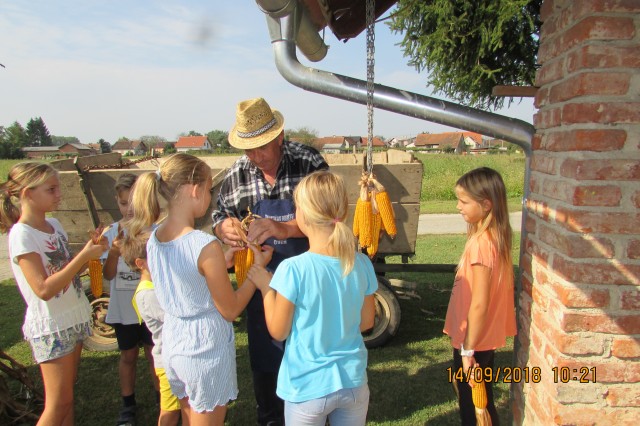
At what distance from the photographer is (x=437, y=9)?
989 centimetres

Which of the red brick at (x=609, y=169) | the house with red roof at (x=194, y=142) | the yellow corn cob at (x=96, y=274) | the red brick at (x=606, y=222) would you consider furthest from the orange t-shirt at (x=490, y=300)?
the house with red roof at (x=194, y=142)

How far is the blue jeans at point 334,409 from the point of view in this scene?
1714mm

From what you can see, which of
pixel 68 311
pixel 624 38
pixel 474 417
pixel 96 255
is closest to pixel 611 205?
pixel 624 38

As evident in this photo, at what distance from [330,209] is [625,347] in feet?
4.33

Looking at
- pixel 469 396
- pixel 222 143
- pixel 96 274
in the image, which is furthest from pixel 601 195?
pixel 222 143

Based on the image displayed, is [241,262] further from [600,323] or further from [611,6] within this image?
[611,6]

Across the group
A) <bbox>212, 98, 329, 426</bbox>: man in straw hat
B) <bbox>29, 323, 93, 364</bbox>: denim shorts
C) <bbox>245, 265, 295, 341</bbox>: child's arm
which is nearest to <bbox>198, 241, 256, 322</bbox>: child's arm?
<bbox>245, 265, 295, 341</bbox>: child's arm

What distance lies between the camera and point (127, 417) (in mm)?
3023

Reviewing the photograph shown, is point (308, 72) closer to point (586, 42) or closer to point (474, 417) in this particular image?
point (586, 42)

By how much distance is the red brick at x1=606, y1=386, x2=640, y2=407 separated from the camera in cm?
177

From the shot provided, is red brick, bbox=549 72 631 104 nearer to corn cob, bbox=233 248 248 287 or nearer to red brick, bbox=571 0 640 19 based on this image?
red brick, bbox=571 0 640 19

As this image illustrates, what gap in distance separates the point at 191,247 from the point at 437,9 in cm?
995

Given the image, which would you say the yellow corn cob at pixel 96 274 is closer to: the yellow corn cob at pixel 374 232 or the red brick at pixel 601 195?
the yellow corn cob at pixel 374 232

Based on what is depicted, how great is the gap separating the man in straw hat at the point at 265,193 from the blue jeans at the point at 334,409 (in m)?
0.69
